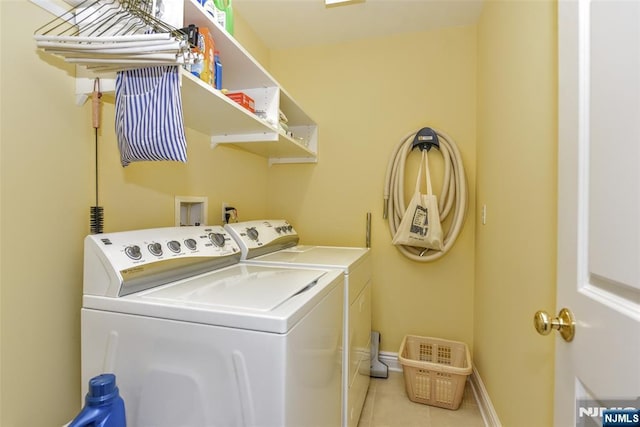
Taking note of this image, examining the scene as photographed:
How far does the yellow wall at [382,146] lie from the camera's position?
2.25 m

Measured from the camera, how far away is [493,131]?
174 cm

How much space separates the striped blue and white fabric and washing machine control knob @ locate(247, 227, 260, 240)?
751 mm

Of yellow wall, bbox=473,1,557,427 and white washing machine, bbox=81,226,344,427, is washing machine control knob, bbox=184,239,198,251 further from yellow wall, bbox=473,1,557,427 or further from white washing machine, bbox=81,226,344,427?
yellow wall, bbox=473,1,557,427

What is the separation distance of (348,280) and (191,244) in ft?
2.29

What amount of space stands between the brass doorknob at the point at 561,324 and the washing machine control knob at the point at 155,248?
45.7 inches

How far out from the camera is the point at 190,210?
1702mm

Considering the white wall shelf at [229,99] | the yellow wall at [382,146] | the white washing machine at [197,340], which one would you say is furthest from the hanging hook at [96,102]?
the yellow wall at [382,146]

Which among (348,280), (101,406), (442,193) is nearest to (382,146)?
(442,193)

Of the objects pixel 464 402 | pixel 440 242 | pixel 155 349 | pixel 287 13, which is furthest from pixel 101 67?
pixel 464 402

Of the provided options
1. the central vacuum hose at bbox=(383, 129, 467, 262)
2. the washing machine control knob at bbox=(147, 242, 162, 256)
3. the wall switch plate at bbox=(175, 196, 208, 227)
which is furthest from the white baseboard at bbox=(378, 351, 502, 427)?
the washing machine control knob at bbox=(147, 242, 162, 256)

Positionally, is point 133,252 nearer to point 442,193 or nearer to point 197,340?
point 197,340

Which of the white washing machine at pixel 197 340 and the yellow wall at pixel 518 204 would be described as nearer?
the white washing machine at pixel 197 340

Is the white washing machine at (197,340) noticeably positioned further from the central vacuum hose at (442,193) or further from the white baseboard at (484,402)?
the central vacuum hose at (442,193)

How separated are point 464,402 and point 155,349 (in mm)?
2015
